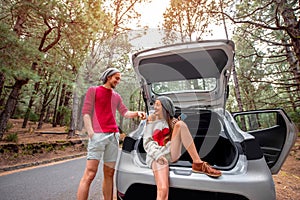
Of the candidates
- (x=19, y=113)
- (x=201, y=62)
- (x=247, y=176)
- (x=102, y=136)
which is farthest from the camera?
(x=19, y=113)

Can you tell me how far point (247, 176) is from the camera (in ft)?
3.76

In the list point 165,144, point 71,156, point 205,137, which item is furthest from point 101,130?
point 71,156

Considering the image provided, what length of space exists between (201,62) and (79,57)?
6.78 metres

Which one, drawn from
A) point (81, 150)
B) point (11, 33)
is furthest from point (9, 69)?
point (81, 150)

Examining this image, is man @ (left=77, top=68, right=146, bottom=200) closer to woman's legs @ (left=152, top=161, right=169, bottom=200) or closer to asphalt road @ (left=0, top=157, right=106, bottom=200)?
woman's legs @ (left=152, top=161, right=169, bottom=200)

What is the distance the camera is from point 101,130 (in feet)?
5.71

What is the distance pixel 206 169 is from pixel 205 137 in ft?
Answer: 2.60

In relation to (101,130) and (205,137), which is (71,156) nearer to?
(101,130)

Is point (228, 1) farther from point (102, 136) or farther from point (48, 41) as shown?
point (48, 41)

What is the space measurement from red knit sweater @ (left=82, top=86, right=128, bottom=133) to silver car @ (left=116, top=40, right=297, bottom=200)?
0.29 meters

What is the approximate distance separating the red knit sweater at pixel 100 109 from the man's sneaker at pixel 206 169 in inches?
36.5

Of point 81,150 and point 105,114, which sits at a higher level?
point 105,114

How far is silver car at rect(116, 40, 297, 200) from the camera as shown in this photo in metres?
1.17

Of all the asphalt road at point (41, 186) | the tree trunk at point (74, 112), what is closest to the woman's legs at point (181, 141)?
the asphalt road at point (41, 186)
